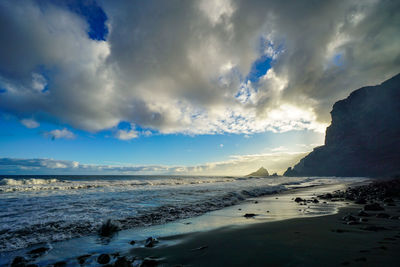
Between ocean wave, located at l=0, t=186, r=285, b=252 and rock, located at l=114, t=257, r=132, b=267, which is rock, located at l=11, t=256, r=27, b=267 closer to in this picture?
ocean wave, located at l=0, t=186, r=285, b=252

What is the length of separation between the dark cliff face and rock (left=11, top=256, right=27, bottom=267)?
9507 cm

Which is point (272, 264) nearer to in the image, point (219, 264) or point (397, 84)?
point (219, 264)

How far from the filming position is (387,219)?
5539 millimetres

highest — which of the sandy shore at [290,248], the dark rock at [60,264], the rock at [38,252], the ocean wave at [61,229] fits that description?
the sandy shore at [290,248]

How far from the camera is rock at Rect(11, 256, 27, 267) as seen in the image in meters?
3.46

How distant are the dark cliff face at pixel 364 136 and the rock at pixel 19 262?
95074mm

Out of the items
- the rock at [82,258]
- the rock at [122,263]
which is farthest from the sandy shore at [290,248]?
the rock at [82,258]

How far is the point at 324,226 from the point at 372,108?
115 meters

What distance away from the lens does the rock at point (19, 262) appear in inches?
136

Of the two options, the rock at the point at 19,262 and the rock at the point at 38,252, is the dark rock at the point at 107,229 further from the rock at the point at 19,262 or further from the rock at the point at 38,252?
the rock at the point at 19,262

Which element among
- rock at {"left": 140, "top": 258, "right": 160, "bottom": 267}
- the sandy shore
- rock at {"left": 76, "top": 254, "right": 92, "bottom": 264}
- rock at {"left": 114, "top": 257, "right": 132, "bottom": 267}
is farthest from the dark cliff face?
rock at {"left": 76, "top": 254, "right": 92, "bottom": 264}

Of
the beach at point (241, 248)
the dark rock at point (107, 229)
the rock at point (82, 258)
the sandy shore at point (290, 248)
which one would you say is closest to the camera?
the sandy shore at point (290, 248)

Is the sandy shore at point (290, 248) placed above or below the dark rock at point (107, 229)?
above

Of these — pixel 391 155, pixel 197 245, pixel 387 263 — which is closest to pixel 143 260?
pixel 197 245
